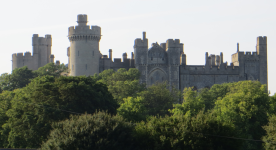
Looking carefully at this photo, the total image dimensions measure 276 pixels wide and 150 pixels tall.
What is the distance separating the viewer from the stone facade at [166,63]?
72.6 meters

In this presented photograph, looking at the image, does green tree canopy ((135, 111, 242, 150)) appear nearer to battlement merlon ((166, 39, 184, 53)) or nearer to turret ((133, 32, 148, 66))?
turret ((133, 32, 148, 66))

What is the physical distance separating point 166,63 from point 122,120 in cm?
3989

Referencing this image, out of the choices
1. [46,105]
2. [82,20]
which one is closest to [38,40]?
[82,20]

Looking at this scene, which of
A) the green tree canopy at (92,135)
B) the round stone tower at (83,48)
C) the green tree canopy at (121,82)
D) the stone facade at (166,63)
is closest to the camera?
the green tree canopy at (92,135)

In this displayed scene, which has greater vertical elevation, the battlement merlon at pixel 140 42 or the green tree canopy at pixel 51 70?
the battlement merlon at pixel 140 42

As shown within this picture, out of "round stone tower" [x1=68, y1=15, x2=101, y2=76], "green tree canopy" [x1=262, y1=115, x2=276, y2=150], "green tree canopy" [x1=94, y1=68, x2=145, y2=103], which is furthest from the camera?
"round stone tower" [x1=68, y1=15, x2=101, y2=76]

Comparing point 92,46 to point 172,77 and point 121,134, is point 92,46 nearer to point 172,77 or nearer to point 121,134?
point 172,77

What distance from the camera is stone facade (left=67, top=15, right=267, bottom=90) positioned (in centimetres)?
7256

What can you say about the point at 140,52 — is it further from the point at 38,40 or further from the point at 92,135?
the point at 92,135

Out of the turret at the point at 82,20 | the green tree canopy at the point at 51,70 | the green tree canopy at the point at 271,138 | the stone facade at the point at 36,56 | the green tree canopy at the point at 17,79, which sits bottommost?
the green tree canopy at the point at 271,138

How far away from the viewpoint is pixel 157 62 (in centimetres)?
7575

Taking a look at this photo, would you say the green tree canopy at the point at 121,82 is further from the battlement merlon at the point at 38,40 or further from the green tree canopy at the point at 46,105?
the battlement merlon at the point at 38,40

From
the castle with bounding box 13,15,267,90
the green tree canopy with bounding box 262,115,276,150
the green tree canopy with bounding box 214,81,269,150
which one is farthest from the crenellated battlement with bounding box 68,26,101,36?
the green tree canopy with bounding box 262,115,276,150

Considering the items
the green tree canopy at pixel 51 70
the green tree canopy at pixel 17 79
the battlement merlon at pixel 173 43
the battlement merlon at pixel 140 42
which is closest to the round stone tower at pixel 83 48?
the green tree canopy at pixel 51 70
